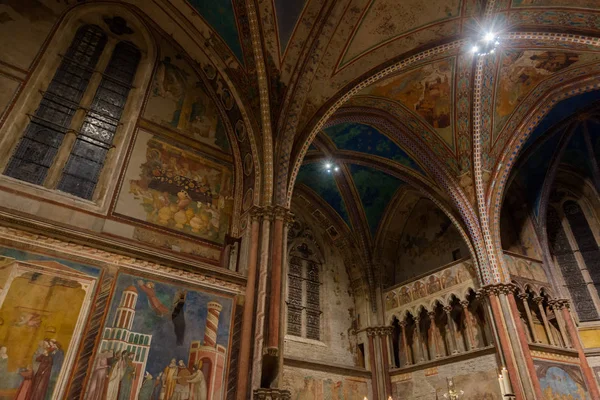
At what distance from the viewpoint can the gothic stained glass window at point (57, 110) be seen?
7465 mm

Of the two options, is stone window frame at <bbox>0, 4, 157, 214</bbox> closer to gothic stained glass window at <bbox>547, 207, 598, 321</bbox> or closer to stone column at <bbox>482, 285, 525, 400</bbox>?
stone column at <bbox>482, 285, 525, 400</bbox>

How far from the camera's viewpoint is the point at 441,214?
48.2ft

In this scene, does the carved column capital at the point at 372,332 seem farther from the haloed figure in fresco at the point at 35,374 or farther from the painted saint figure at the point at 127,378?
the haloed figure in fresco at the point at 35,374

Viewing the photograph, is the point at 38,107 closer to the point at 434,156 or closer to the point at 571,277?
the point at 434,156

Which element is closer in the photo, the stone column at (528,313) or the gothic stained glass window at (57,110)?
the gothic stained glass window at (57,110)

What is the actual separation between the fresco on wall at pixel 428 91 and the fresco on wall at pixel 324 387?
758cm

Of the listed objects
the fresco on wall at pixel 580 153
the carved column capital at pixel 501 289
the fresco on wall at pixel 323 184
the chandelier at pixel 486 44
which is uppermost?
the fresco on wall at pixel 580 153

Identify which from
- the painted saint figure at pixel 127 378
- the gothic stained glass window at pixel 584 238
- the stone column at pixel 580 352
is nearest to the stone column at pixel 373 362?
the stone column at pixel 580 352

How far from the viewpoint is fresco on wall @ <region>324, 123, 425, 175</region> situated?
12.7 m

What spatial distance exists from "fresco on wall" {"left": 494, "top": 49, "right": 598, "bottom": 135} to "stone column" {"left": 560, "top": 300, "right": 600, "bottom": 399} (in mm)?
5510

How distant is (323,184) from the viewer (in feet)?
47.1

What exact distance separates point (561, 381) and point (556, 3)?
898 centimetres

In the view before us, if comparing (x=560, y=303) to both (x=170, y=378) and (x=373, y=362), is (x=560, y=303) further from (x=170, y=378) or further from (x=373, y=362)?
(x=170, y=378)

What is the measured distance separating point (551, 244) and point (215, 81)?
11630 mm
